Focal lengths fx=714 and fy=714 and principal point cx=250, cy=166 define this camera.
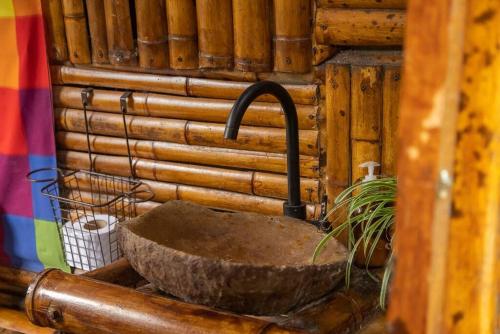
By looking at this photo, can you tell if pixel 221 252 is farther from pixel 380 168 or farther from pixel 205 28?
pixel 205 28

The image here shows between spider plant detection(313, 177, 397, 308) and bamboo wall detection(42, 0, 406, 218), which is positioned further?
bamboo wall detection(42, 0, 406, 218)

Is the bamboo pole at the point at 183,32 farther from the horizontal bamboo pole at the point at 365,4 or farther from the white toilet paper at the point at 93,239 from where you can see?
the white toilet paper at the point at 93,239

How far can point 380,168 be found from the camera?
8.02 feet

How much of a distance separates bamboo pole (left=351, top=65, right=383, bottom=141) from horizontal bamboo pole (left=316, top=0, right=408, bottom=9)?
20cm

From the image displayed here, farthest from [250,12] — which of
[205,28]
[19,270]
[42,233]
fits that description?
[19,270]

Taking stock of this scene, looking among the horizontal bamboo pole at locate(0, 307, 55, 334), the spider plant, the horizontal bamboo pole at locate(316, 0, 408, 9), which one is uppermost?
the horizontal bamboo pole at locate(316, 0, 408, 9)

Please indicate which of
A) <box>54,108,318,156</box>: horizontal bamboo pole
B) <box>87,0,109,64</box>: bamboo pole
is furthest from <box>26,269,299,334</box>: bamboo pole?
<box>87,0,109,64</box>: bamboo pole

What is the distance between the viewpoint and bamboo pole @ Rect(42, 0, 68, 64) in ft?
10.7

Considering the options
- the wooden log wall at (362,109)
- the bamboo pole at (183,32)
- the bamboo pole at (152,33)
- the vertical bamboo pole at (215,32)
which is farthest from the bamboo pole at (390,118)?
the bamboo pole at (152,33)

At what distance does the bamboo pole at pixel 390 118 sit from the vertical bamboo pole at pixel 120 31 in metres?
1.22

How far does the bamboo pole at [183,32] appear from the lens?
289 cm

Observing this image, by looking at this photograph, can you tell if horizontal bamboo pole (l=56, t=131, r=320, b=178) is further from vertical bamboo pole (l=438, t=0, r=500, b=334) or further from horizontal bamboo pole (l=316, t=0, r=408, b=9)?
vertical bamboo pole (l=438, t=0, r=500, b=334)

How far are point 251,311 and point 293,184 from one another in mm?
487

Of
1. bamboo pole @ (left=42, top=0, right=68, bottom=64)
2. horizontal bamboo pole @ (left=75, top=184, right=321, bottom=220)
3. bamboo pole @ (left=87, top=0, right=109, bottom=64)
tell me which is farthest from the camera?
bamboo pole @ (left=42, top=0, right=68, bottom=64)
